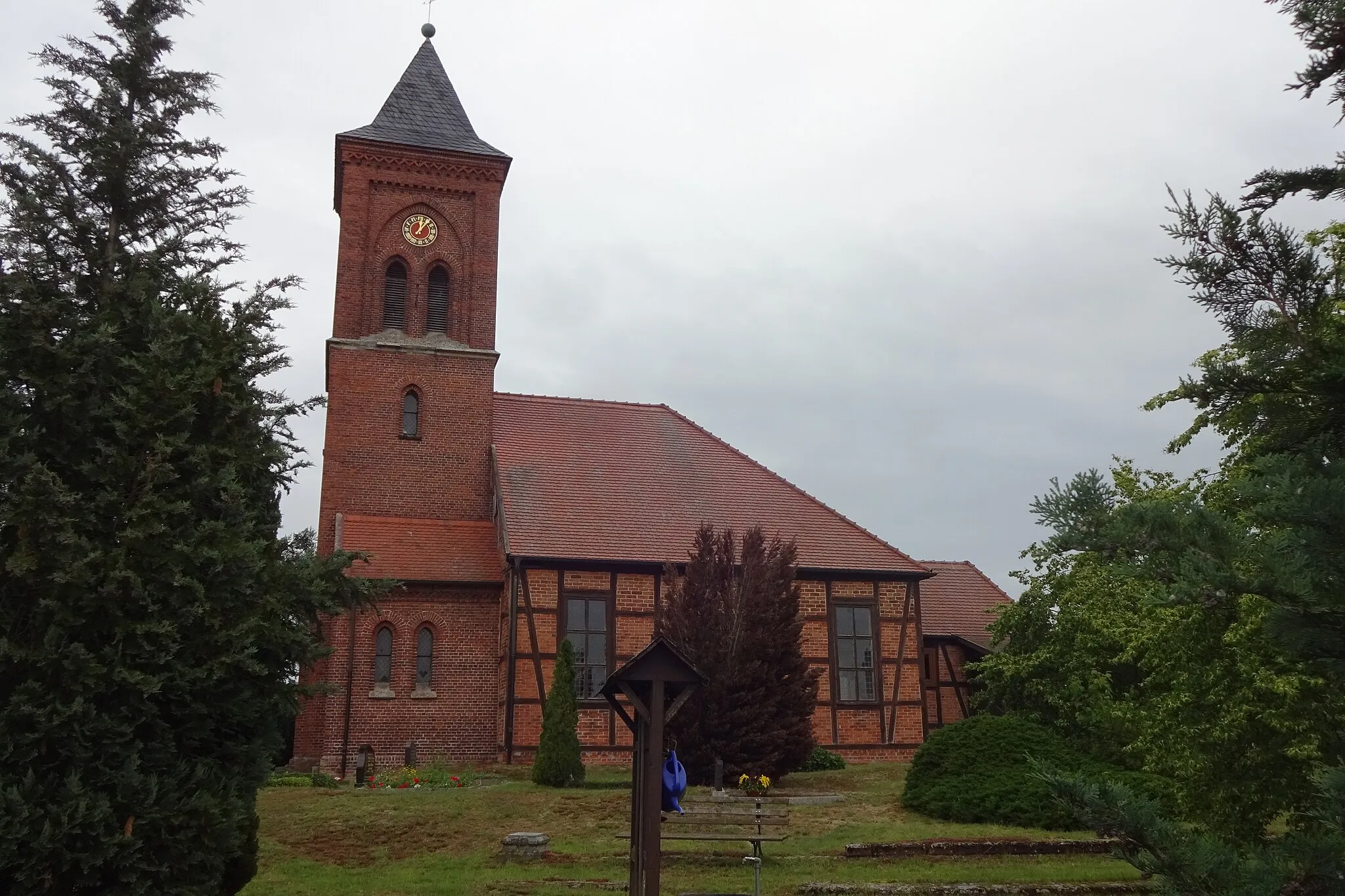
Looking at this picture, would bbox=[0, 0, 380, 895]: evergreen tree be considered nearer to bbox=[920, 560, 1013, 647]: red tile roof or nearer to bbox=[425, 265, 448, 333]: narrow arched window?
bbox=[425, 265, 448, 333]: narrow arched window

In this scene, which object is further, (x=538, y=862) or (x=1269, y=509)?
(x=538, y=862)

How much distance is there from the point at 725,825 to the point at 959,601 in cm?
1704

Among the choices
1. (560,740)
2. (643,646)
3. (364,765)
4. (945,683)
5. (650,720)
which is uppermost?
(643,646)

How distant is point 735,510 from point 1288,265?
67.1 feet

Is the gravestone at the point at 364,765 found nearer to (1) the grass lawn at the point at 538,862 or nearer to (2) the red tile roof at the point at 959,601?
(1) the grass lawn at the point at 538,862

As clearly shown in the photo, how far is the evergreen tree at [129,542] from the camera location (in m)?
8.66

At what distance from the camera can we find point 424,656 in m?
22.5

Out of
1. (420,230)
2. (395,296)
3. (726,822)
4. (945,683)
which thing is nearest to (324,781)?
(726,822)

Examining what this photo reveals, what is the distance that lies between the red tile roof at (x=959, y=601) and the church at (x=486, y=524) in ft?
0.37

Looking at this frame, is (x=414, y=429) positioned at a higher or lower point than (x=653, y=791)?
higher

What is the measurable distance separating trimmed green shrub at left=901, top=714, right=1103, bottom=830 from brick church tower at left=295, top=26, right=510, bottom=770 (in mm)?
9574

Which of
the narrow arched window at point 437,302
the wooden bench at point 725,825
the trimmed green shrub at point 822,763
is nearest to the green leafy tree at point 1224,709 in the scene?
the wooden bench at point 725,825

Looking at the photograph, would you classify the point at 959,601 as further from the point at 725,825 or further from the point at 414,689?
the point at 725,825

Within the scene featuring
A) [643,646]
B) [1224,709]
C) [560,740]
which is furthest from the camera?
[643,646]
